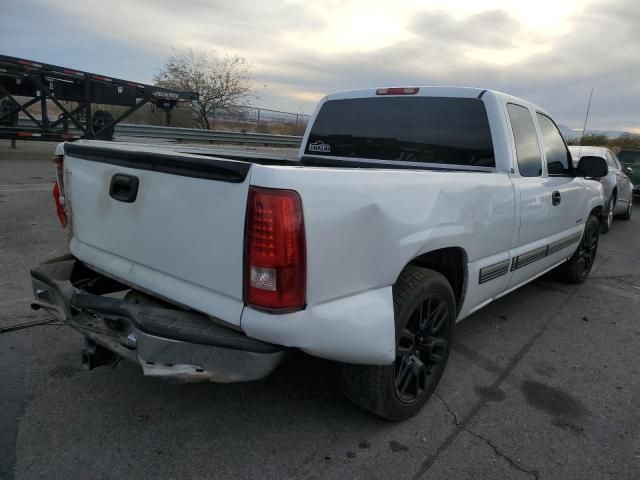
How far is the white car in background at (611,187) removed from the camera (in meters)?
9.72

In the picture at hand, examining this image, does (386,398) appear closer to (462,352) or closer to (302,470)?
(302,470)

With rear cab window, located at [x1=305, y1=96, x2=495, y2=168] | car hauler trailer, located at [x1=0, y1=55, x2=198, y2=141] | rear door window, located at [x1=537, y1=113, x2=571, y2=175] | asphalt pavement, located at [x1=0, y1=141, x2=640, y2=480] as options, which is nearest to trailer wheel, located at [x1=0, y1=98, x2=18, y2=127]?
car hauler trailer, located at [x1=0, y1=55, x2=198, y2=141]

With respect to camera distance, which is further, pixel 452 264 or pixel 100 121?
pixel 100 121

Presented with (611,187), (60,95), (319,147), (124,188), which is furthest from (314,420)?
(60,95)

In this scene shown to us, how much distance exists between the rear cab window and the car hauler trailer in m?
10.5

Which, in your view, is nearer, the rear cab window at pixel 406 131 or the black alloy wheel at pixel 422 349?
the black alloy wheel at pixel 422 349

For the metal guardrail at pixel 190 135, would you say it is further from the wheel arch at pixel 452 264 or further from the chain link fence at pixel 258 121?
the wheel arch at pixel 452 264

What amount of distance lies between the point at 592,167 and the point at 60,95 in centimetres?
1319

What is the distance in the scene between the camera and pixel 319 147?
4.45 meters

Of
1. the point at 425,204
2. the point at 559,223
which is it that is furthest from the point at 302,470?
the point at 559,223

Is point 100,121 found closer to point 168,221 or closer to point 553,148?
point 553,148

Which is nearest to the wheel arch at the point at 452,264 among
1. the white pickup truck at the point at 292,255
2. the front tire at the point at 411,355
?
the white pickup truck at the point at 292,255

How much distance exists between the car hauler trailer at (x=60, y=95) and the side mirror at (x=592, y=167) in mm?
11770

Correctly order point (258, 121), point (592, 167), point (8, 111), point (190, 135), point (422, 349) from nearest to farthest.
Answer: point (422, 349) < point (592, 167) < point (8, 111) < point (190, 135) < point (258, 121)
